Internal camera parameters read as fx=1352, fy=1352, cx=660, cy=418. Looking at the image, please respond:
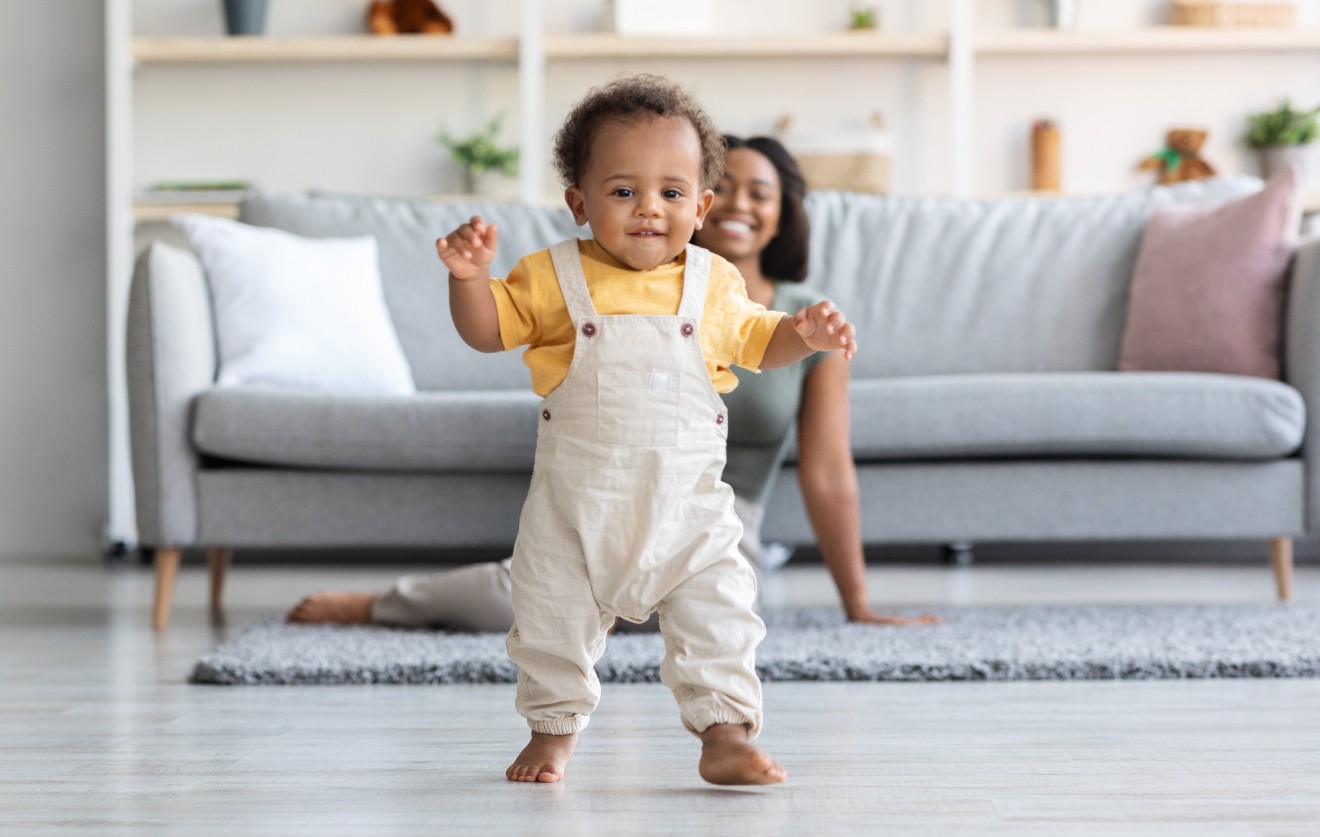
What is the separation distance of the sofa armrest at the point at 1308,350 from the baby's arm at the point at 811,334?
152cm

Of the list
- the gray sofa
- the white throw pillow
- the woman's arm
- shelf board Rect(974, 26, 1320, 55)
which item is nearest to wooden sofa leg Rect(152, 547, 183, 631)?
the gray sofa

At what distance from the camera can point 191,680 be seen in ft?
5.79

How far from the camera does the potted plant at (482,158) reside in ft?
13.7

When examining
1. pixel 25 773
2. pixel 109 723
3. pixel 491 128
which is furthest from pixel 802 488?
pixel 491 128

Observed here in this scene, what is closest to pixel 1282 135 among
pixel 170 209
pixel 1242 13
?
pixel 1242 13

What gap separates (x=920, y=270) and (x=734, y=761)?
2021mm

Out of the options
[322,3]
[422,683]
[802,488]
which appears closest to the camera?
[422,683]

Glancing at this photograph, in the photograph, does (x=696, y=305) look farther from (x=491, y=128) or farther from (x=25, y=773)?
(x=491, y=128)

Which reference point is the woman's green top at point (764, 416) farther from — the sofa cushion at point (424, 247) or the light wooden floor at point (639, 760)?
the sofa cushion at point (424, 247)

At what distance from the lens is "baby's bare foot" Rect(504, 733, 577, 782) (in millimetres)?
1202

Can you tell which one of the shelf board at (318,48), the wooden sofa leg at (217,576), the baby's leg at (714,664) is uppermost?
the shelf board at (318,48)

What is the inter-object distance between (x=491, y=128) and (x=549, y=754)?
3318 mm

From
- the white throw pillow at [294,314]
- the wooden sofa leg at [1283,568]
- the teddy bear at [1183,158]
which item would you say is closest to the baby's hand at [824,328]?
the white throw pillow at [294,314]

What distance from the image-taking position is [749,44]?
4.12m
